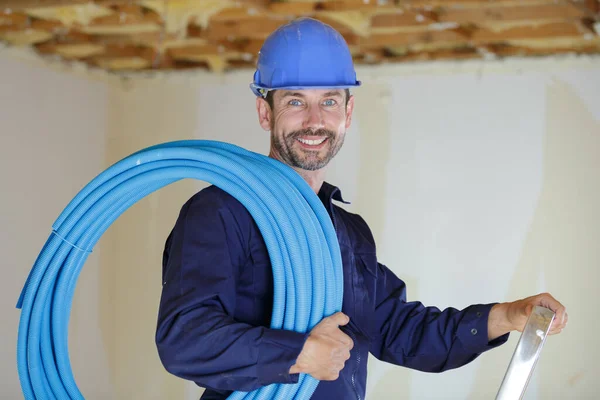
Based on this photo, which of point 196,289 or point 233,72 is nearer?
point 196,289

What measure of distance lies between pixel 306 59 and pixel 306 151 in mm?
256

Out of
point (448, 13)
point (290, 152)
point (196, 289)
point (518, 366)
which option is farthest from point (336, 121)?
point (448, 13)

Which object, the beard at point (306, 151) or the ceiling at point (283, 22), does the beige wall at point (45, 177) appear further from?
the beard at point (306, 151)

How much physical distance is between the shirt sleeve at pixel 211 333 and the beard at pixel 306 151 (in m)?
0.42

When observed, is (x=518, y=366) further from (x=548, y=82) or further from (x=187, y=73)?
(x=187, y=73)

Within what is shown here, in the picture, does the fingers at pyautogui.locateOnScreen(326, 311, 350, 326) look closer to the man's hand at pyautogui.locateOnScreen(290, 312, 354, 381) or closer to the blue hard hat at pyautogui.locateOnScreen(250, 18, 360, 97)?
the man's hand at pyautogui.locateOnScreen(290, 312, 354, 381)

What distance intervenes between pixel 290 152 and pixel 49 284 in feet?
2.47

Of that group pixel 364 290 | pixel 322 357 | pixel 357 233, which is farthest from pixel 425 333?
pixel 322 357

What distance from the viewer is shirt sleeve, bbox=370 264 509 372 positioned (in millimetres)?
2139

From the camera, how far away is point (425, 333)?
223 centimetres

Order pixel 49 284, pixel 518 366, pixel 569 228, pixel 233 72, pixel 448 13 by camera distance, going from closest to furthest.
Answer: pixel 518 366 < pixel 49 284 < pixel 448 13 < pixel 569 228 < pixel 233 72

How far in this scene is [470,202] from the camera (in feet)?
15.0

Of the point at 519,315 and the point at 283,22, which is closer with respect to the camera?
the point at 519,315

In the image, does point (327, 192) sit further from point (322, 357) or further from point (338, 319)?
point (322, 357)
